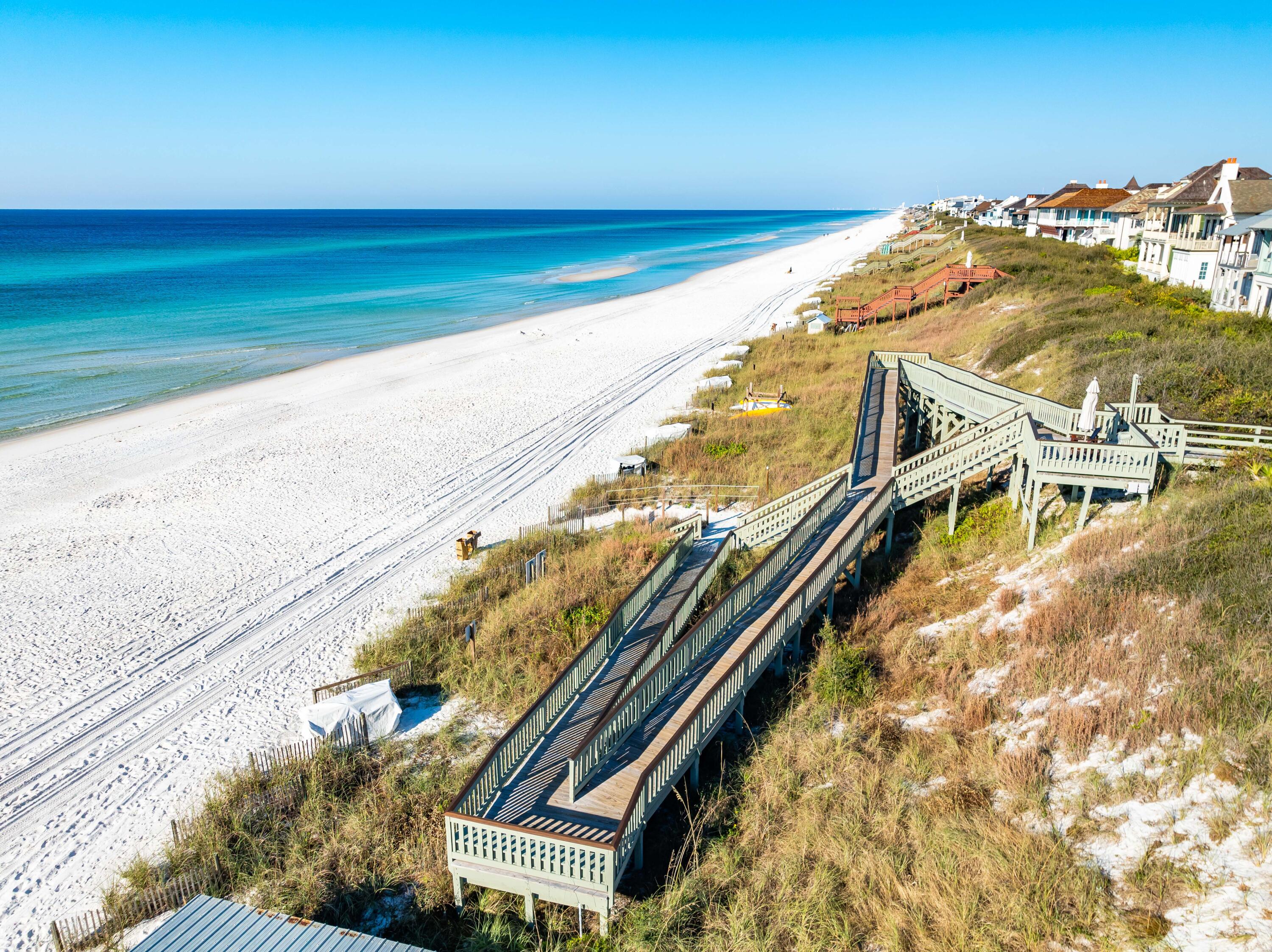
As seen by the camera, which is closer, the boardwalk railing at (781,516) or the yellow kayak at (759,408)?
the boardwalk railing at (781,516)

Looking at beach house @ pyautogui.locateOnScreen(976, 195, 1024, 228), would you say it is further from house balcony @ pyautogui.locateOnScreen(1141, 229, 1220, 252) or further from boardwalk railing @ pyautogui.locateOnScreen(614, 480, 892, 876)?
boardwalk railing @ pyautogui.locateOnScreen(614, 480, 892, 876)

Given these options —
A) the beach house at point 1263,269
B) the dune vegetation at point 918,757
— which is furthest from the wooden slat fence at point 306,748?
the beach house at point 1263,269

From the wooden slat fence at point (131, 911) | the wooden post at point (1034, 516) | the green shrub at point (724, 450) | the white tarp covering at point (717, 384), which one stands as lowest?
the wooden slat fence at point (131, 911)

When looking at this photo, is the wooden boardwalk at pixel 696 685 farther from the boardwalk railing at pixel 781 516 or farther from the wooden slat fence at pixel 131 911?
the wooden slat fence at pixel 131 911

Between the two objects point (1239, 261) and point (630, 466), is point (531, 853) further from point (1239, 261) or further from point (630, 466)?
point (1239, 261)

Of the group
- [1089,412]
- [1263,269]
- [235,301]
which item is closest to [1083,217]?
[1263,269]

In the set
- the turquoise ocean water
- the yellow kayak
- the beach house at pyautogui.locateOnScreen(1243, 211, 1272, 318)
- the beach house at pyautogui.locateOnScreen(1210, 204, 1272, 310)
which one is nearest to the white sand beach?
the yellow kayak
